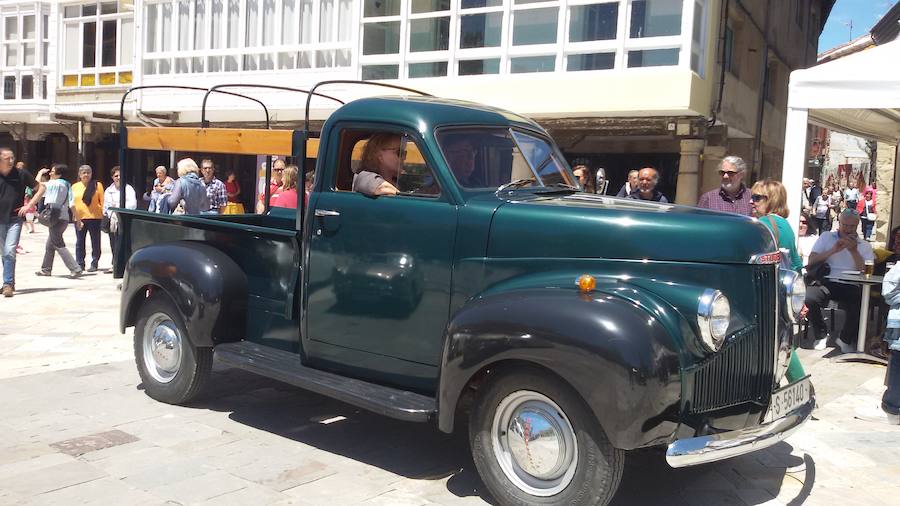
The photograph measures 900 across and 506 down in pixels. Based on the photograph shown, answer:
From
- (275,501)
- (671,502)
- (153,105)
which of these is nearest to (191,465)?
(275,501)

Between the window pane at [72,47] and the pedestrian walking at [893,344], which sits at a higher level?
the window pane at [72,47]

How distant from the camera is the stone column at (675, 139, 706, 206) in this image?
14.5 metres

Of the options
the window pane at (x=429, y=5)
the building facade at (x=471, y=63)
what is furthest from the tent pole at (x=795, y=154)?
the window pane at (x=429, y=5)

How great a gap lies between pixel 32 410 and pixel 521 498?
11.7 feet

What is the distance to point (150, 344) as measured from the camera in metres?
5.88

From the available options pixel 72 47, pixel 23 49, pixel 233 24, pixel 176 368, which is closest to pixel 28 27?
pixel 23 49

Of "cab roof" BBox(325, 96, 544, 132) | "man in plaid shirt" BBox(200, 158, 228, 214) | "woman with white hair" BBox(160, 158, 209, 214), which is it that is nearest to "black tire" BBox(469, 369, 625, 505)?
"cab roof" BBox(325, 96, 544, 132)

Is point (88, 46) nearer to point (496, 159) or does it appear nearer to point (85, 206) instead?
point (85, 206)

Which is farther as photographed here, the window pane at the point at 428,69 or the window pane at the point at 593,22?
the window pane at the point at 428,69

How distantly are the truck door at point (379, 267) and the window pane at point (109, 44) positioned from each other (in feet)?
68.8

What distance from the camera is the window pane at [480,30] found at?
49.0ft

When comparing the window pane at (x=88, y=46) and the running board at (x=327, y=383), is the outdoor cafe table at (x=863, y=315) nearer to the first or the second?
the running board at (x=327, y=383)

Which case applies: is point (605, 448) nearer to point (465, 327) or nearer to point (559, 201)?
point (465, 327)

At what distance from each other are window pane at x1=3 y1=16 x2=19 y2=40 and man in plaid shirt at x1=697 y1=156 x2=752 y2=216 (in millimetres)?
25085
